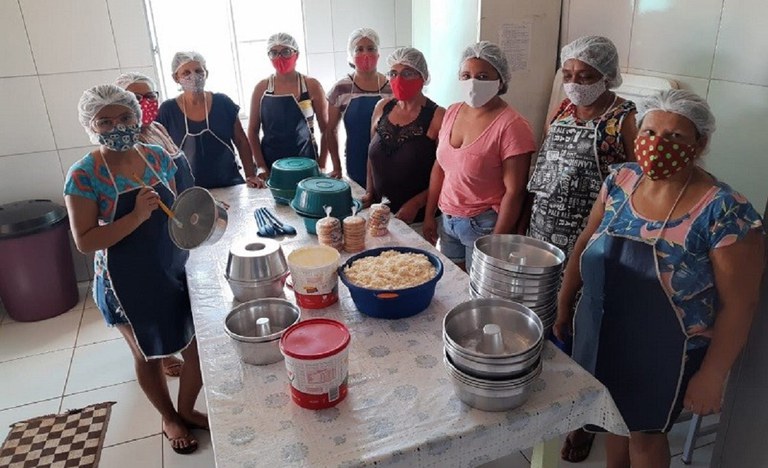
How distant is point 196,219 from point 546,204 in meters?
1.21

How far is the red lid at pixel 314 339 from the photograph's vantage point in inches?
44.4

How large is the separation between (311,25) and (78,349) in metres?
2.56

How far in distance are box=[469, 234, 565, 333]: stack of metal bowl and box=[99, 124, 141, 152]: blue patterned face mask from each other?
117cm

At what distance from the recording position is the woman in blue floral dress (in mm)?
1321

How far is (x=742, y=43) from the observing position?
5.99 ft

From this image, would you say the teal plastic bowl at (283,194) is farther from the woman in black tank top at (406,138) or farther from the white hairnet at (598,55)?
the white hairnet at (598,55)

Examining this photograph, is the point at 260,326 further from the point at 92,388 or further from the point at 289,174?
the point at 92,388

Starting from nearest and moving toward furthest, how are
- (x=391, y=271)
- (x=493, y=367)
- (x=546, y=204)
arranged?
1. (x=493, y=367)
2. (x=391, y=271)
3. (x=546, y=204)

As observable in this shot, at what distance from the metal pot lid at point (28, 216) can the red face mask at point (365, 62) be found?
1.98 meters

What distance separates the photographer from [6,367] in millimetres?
2803

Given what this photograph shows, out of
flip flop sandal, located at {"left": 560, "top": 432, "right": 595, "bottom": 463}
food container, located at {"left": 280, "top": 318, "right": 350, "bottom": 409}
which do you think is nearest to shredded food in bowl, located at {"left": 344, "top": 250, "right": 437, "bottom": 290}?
food container, located at {"left": 280, "top": 318, "right": 350, "bottom": 409}

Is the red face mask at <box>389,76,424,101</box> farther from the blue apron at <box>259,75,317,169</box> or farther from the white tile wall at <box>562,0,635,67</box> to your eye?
the white tile wall at <box>562,0,635,67</box>

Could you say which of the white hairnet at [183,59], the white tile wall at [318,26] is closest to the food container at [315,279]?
the white hairnet at [183,59]

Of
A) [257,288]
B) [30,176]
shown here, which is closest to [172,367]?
[257,288]
